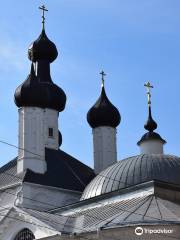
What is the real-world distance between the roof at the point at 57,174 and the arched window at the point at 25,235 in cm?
458

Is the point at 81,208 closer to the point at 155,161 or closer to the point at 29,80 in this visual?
the point at 155,161

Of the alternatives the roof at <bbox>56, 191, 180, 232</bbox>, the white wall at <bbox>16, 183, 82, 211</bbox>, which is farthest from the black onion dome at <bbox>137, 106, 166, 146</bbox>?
the roof at <bbox>56, 191, 180, 232</bbox>

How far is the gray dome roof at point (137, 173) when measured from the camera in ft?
101

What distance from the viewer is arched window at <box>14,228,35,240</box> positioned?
2923 cm

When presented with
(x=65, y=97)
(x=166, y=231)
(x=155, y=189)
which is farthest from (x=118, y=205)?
(x=65, y=97)

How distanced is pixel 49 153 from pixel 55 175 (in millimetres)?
2010

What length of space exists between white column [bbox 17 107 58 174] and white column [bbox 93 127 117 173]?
4.71 meters

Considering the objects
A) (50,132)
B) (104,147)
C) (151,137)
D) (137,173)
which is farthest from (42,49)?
(137,173)

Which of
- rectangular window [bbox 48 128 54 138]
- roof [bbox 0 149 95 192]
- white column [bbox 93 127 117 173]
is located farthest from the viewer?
rectangular window [bbox 48 128 54 138]

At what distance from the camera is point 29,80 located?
36.0m

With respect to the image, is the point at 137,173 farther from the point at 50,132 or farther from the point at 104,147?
the point at 50,132

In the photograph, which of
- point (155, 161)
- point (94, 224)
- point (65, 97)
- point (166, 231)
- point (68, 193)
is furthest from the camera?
point (65, 97)

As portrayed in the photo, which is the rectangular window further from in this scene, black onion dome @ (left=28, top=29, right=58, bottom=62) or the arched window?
the arched window

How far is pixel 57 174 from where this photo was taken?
3578cm
